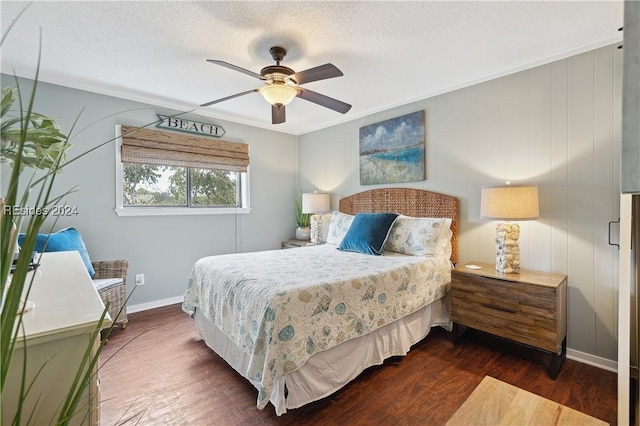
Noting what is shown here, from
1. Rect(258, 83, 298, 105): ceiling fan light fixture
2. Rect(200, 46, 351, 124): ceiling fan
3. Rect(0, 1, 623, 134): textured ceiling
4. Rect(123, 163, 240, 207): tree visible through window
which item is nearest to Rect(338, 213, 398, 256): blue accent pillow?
Rect(200, 46, 351, 124): ceiling fan

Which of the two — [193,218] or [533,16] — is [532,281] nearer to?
[533,16]

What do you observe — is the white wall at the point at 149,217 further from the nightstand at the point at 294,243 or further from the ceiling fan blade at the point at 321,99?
the ceiling fan blade at the point at 321,99

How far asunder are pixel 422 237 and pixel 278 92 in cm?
190

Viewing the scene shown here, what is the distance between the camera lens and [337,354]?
2.03 m

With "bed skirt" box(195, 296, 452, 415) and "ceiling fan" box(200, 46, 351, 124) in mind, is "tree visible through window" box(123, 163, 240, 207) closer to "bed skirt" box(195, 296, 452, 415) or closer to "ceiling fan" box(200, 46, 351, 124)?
"bed skirt" box(195, 296, 452, 415)

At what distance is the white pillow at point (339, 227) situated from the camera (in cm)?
381

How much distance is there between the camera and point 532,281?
232 centimetres

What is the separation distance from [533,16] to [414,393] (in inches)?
105

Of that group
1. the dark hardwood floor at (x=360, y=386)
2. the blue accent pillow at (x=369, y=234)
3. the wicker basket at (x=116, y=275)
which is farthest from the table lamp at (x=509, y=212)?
the wicker basket at (x=116, y=275)

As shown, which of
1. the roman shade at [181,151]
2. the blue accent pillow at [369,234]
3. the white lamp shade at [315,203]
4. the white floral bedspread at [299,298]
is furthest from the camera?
the white lamp shade at [315,203]

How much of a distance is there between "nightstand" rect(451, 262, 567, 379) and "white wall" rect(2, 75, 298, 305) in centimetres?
298

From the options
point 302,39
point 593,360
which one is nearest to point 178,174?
point 302,39

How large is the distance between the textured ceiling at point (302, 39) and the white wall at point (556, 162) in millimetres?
201

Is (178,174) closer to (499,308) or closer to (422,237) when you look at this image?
(422,237)
